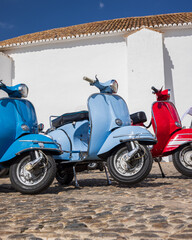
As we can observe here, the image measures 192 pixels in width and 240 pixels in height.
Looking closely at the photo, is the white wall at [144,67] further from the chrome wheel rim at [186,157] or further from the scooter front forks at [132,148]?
the scooter front forks at [132,148]

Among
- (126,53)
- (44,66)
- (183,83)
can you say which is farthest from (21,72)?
(183,83)

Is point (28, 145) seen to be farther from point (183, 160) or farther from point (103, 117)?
point (183, 160)

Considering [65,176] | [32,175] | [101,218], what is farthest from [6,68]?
[101,218]

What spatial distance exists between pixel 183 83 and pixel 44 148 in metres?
11.3

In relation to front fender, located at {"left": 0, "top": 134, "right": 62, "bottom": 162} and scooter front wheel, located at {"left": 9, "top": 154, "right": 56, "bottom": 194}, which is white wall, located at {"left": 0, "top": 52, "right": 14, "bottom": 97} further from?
scooter front wheel, located at {"left": 9, "top": 154, "right": 56, "bottom": 194}

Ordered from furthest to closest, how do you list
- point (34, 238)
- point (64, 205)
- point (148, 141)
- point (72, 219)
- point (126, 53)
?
point (126, 53), point (148, 141), point (64, 205), point (72, 219), point (34, 238)

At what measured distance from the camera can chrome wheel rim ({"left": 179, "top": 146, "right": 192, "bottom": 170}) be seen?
13.7 feet

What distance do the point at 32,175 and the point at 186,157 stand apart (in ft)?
7.65

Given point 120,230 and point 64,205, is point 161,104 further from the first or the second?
point 120,230

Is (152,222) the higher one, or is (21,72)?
(21,72)

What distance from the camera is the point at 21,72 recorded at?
1520 centimetres

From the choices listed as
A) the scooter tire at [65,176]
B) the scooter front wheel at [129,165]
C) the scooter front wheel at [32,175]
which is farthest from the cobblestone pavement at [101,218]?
the scooter tire at [65,176]

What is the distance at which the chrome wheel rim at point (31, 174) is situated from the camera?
3.02 meters

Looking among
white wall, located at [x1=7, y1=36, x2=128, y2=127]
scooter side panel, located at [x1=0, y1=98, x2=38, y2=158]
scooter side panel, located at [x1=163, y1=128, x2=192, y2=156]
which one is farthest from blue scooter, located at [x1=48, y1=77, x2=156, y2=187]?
white wall, located at [x1=7, y1=36, x2=128, y2=127]
